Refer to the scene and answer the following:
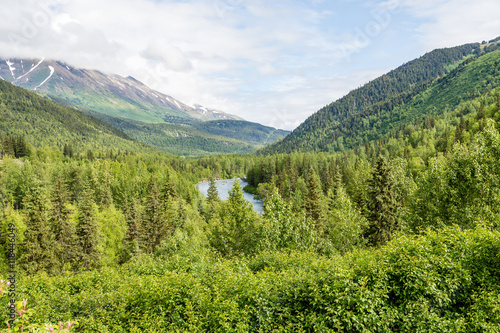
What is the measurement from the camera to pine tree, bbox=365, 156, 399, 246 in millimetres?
33500

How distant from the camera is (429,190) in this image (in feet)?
88.5

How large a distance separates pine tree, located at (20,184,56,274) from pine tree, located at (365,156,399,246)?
46.0 metres

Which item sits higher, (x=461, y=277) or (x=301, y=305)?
(x=461, y=277)

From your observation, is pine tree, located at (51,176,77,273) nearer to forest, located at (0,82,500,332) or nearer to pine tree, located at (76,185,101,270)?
forest, located at (0,82,500,332)

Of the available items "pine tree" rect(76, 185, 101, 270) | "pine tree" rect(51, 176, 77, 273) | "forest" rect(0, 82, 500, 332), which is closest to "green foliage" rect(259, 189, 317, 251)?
"forest" rect(0, 82, 500, 332)

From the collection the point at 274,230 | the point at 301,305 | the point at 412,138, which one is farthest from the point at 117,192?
the point at 412,138

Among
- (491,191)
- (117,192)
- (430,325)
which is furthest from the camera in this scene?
(117,192)

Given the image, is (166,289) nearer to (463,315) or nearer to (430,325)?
(430,325)

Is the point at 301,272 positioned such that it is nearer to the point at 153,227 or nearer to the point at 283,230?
the point at 283,230

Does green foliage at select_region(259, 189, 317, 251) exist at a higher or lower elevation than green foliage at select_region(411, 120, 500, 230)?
lower

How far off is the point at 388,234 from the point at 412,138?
402 feet

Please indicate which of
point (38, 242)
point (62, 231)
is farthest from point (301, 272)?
point (62, 231)

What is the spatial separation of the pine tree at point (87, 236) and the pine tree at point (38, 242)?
159 inches

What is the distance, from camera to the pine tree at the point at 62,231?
136 feet
